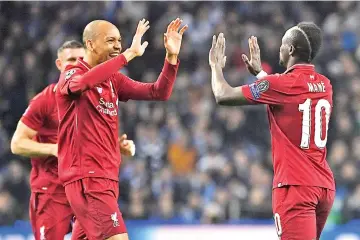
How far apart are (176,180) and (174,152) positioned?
0.81 meters

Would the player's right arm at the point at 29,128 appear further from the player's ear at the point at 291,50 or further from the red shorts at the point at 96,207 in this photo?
the player's ear at the point at 291,50

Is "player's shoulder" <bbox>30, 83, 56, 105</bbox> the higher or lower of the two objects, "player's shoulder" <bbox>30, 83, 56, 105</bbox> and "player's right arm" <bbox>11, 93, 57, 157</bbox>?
the higher

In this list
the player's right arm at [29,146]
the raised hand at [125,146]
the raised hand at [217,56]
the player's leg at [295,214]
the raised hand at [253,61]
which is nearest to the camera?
the player's leg at [295,214]

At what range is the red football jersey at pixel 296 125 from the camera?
650cm

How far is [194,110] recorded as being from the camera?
15203 millimetres

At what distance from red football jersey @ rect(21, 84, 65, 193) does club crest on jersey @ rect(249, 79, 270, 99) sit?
7.24 ft

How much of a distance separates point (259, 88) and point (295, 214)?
945mm

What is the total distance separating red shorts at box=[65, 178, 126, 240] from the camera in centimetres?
659

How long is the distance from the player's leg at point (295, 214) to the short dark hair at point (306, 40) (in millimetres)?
998

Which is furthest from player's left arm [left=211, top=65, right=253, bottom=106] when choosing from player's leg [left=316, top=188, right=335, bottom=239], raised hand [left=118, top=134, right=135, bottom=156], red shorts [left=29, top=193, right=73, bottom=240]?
red shorts [left=29, top=193, right=73, bottom=240]

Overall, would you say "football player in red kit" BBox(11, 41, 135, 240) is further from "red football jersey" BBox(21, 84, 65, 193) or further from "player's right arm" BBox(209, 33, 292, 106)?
"player's right arm" BBox(209, 33, 292, 106)

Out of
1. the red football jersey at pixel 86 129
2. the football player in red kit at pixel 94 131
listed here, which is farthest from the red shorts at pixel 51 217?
the red football jersey at pixel 86 129

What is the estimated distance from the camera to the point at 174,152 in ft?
47.9

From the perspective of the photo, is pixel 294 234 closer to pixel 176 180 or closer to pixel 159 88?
pixel 159 88
